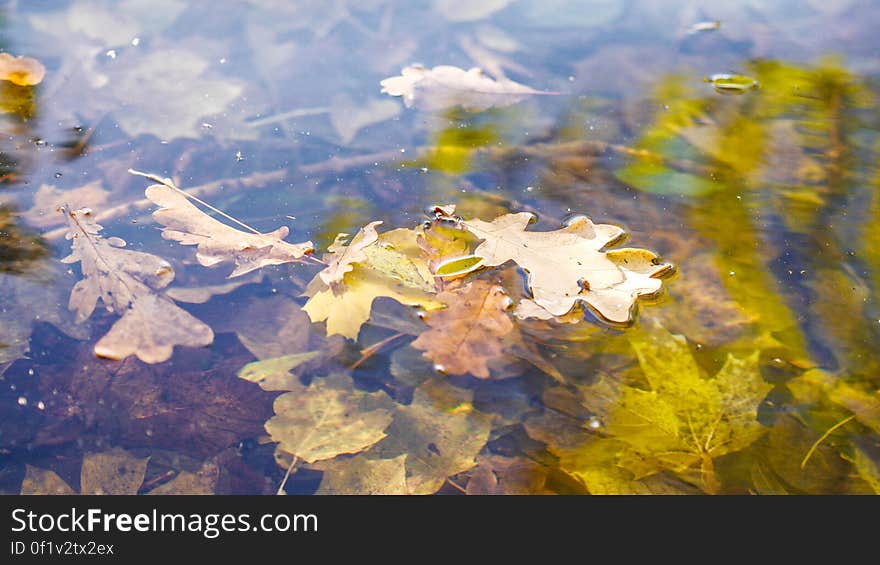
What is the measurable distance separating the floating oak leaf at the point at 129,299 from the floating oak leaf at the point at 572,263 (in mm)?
664

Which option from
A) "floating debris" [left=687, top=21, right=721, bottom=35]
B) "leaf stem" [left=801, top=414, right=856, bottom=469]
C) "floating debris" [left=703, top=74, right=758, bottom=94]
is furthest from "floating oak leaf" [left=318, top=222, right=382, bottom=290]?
"floating debris" [left=687, top=21, right=721, bottom=35]

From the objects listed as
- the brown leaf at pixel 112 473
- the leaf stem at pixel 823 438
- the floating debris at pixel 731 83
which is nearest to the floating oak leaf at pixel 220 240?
the brown leaf at pixel 112 473

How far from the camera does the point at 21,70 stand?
2.33 metres

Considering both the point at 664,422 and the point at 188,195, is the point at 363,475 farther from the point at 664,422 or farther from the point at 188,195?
the point at 188,195

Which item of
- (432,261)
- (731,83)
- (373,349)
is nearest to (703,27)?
(731,83)

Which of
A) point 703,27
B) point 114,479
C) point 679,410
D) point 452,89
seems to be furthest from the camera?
point 703,27

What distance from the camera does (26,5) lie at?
262 centimetres

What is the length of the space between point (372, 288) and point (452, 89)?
97cm

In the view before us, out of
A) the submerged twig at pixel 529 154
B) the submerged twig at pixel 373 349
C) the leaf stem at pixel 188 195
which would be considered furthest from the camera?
the submerged twig at pixel 529 154

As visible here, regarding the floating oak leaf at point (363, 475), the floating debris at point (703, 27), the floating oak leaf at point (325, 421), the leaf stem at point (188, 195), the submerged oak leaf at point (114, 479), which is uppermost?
the floating debris at point (703, 27)

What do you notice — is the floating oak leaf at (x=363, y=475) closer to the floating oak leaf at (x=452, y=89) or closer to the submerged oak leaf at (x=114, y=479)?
the submerged oak leaf at (x=114, y=479)

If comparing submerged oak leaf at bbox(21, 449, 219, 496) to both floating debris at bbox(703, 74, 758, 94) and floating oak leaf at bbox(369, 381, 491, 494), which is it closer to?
floating oak leaf at bbox(369, 381, 491, 494)

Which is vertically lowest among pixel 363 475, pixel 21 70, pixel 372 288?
pixel 363 475

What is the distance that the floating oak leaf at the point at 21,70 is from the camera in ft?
7.53
